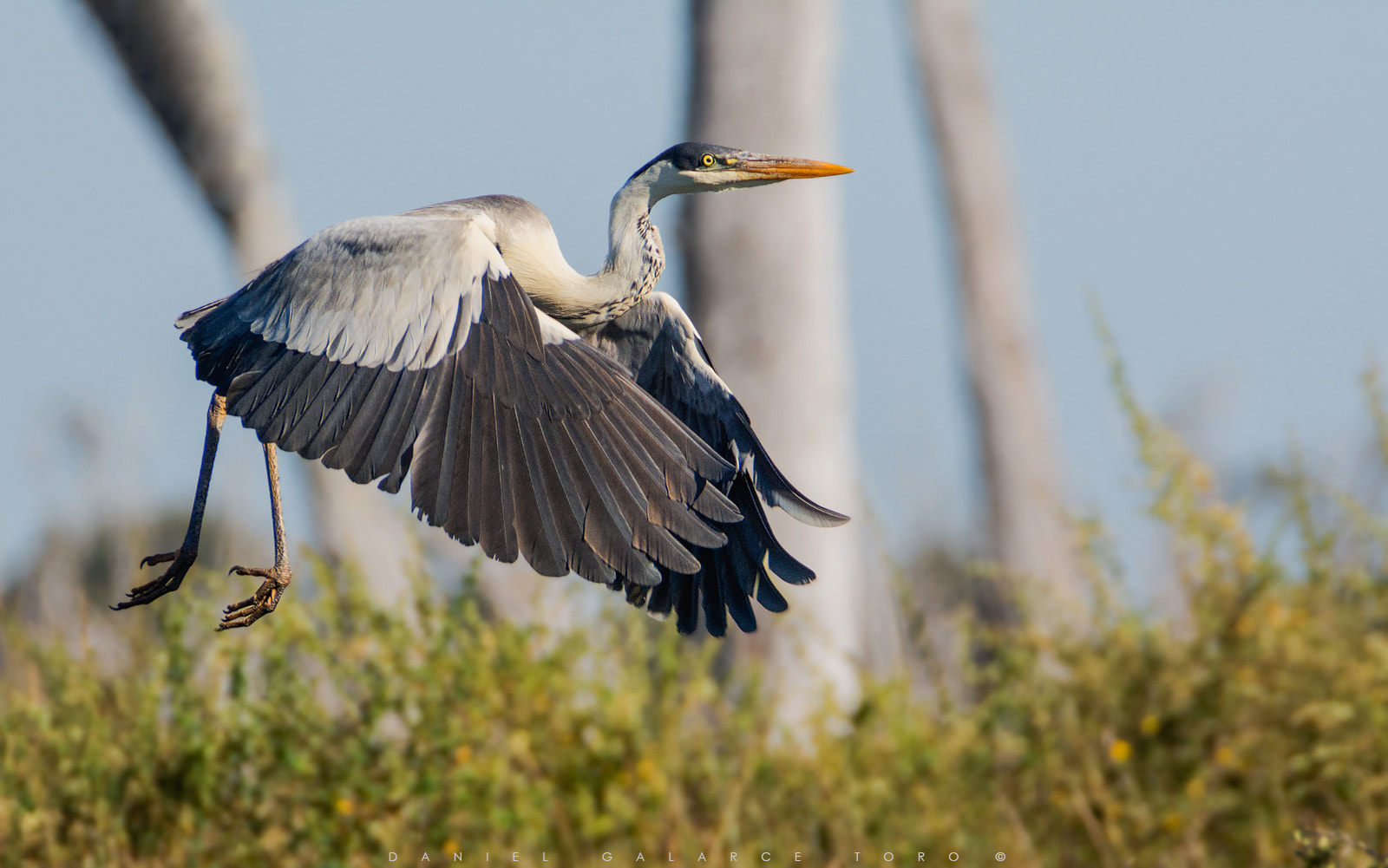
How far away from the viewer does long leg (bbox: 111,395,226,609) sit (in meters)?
2.73

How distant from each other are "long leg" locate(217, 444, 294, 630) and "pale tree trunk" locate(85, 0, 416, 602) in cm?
294

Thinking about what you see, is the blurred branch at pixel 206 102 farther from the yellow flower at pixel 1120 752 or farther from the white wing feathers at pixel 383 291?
the yellow flower at pixel 1120 752

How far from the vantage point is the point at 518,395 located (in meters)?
2.50

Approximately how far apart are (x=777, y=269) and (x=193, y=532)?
4.78 meters

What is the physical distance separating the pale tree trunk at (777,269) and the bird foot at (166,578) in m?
4.39

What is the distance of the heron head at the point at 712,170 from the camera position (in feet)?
9.53

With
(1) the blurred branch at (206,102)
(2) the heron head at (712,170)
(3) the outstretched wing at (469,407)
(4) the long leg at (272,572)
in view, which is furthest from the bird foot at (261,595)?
(1) the blurred branch at (206,102)

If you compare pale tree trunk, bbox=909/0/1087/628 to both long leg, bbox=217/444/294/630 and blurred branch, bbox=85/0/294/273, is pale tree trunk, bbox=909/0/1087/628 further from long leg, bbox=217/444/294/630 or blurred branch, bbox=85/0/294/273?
long leg, bbox=217/444/294/630

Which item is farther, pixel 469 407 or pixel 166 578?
pixel 166 578

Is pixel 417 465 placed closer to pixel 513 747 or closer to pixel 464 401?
Answer: pixel 464 401

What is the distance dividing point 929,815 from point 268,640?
215 cm

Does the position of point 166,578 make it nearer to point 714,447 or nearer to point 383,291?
point 383,291

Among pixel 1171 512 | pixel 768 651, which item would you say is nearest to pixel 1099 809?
pixel 1171 512

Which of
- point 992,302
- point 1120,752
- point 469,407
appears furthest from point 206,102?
point 992,302
